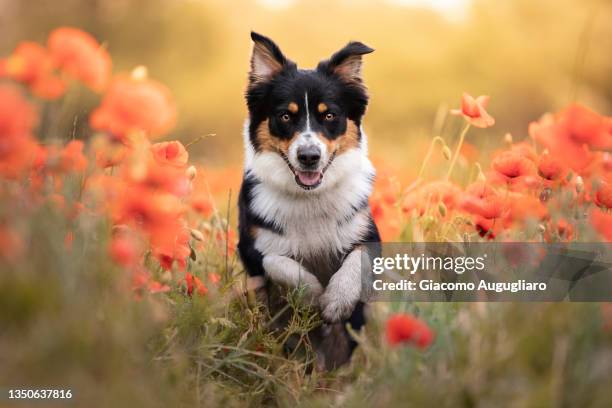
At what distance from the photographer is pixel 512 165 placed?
3053mm

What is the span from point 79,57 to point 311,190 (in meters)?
1.75

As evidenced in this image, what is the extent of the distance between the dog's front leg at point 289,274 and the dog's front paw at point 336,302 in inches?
2.4

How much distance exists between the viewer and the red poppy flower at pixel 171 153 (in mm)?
2809

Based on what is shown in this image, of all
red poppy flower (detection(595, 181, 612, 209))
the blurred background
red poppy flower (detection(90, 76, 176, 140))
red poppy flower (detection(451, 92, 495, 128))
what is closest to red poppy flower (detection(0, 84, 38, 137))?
red poppy flower (detection(90, 76, 176, 140))

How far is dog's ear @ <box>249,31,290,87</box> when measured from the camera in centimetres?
395

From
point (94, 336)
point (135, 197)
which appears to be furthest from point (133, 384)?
point (135, 197)

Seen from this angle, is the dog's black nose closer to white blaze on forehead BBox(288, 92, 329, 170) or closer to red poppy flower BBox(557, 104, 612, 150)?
white blaze on forehead BBox(288, 92, 329, 170)

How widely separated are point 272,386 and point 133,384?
993 mm

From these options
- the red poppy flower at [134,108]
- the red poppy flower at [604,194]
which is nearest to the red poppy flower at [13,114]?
the red poppy flower at [134,108]

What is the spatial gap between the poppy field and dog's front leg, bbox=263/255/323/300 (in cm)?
56

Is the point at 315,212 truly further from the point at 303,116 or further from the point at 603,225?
the point at 603,225

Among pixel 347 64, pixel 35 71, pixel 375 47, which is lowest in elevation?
pixel 35 71

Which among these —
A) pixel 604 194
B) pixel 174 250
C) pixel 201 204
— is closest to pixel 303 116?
pixel 201 204

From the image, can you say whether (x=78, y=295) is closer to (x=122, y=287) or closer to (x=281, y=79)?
(x=122, y=287)
